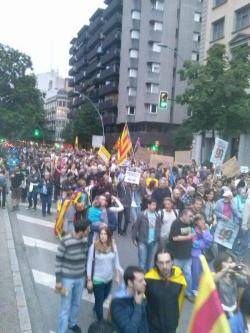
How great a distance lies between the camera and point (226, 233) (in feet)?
32.9

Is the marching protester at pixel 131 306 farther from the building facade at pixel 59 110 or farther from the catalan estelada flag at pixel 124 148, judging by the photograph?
the building facade at pixel 59 110

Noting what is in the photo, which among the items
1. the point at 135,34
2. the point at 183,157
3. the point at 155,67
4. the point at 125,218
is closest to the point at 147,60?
the point at 155,67

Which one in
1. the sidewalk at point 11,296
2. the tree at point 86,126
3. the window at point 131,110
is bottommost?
the sidewalk at point 11,296

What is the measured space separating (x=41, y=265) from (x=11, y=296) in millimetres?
2009

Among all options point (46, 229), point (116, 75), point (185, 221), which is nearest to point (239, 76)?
point (46, 229)

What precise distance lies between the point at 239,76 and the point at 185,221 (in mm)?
17134

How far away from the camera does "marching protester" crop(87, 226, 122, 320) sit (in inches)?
260

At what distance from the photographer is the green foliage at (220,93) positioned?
23828mm

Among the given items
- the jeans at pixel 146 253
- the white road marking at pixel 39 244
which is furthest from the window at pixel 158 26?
the jeans at pixel 146 253

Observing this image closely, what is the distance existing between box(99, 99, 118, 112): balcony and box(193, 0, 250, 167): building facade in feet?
108

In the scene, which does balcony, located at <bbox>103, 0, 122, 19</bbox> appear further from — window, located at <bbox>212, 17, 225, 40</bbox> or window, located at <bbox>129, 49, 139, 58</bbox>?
window, located at <bbox>212, 17, 225, 40</bbox>

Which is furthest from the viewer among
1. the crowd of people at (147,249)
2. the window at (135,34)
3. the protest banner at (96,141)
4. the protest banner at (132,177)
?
the window at (135,34)

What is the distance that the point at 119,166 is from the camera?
791 inches

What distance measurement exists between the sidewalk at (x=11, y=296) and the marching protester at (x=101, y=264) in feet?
3.77
